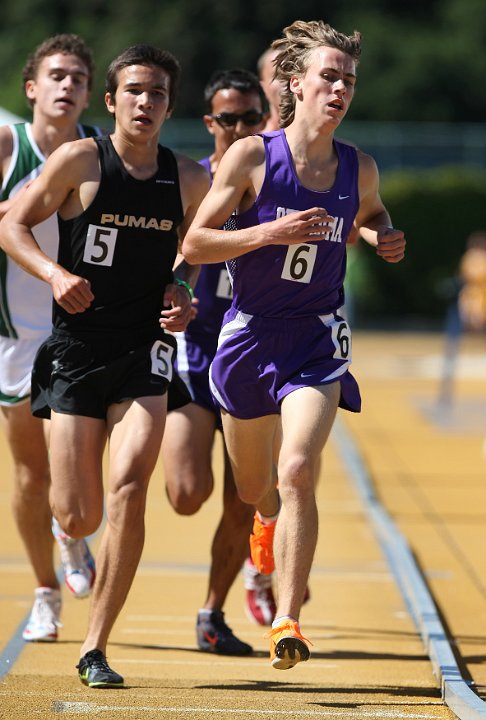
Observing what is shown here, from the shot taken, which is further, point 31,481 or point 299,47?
point 31,481

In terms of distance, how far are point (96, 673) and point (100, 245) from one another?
5.41ft

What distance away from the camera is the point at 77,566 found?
22.3 feet

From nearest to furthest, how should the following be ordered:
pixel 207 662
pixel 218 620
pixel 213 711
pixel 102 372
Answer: pixel 213 711, pixel 102 372, pixel 207 662, pixel 218 620

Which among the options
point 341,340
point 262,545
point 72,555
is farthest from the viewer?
point 72,555

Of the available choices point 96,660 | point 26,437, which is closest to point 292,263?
point 96,660

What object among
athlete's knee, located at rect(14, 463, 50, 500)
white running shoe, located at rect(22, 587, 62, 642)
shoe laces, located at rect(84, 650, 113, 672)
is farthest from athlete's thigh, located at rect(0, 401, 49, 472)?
shoe laces, located at rect(84, 650, 113, 672)

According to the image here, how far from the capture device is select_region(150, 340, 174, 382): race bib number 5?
607 centimetres

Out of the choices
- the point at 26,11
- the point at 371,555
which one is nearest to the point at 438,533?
the point at 371,555

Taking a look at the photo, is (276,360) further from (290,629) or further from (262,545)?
(290,629)

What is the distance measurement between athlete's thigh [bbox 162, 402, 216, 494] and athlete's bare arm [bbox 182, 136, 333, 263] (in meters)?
1.31

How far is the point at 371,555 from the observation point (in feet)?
31.8

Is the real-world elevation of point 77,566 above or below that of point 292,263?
below

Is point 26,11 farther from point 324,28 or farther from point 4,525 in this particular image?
point 324,28

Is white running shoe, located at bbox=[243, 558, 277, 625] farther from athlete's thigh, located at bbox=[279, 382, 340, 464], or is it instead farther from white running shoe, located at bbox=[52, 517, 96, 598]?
athlete's thigh, located at bbox=[279, 382, 340, 464]
